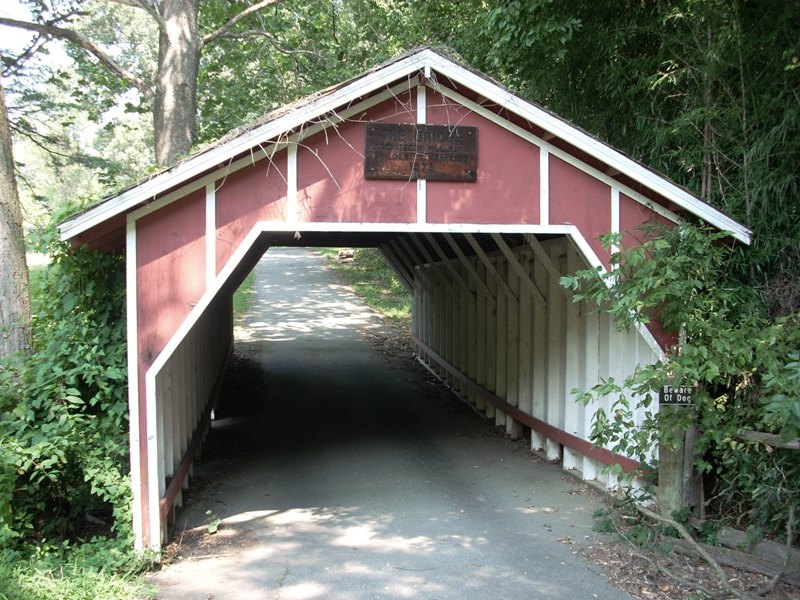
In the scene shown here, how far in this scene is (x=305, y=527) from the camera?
609cm

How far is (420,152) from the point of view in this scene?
567 cm

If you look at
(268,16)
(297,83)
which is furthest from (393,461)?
(268,16)

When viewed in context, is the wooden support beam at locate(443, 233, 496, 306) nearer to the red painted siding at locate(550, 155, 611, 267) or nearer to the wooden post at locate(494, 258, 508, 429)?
the wooden post at locate(494, 258, 508, 429)

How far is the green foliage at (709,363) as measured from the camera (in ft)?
15.2

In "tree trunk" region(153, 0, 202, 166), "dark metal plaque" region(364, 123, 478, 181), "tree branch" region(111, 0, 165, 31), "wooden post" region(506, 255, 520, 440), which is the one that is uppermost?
"tree branch" region(111, 0, 165, 31)

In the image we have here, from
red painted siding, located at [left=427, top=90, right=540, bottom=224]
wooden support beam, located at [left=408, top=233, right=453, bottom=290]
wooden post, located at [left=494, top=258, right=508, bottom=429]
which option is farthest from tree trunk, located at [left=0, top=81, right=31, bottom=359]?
wooden support beam, located at [left=408, top=233, right=453, bottom=290]

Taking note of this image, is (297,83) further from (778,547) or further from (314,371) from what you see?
(778,547)

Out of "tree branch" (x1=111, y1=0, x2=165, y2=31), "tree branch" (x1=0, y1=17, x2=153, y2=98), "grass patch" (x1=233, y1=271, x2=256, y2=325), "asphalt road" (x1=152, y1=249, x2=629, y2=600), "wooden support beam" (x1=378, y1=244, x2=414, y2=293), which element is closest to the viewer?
"asphalt road" (x1=152, y1=249, x2=629, y2=600)

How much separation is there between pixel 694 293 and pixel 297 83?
9.52m

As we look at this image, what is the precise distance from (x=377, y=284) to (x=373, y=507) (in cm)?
2132

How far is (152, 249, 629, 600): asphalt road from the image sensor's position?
4855 mm

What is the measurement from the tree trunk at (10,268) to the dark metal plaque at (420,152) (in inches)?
138

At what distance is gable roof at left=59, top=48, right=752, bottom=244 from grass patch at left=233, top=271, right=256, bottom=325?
15.7 m

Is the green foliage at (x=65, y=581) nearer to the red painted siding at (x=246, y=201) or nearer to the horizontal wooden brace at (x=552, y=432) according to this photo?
the red painted siding at (x=246, y=201)
